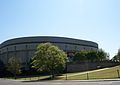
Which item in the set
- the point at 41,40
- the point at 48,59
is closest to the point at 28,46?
the point at 41,40

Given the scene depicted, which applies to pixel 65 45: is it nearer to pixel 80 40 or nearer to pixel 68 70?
pixel 80 40

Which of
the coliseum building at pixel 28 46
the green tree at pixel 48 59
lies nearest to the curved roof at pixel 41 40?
the coliseum building at pixel 28 46

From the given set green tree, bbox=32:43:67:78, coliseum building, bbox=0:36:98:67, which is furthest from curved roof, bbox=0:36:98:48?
green tree, bbox=32:43:67:78

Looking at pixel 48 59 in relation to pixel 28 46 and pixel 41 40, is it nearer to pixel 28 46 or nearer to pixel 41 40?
pixel 41 40

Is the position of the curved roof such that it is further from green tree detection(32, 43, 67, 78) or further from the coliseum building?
green tree detection(32, 43, 67, 78)

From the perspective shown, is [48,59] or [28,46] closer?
[48,59]

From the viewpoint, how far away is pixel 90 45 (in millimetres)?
172125

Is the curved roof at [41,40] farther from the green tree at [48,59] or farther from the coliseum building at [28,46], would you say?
the green tree at [48,59]

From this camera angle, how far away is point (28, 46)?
15062cm

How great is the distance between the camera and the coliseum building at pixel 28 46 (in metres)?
149

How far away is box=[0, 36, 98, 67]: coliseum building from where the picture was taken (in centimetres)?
14925

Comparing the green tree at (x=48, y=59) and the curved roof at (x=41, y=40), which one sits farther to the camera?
the curved roof at (x=41, y=40)

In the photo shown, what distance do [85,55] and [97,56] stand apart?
5882 millimetres

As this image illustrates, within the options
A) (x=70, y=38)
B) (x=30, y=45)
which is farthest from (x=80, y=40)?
(x=30, y=45)
